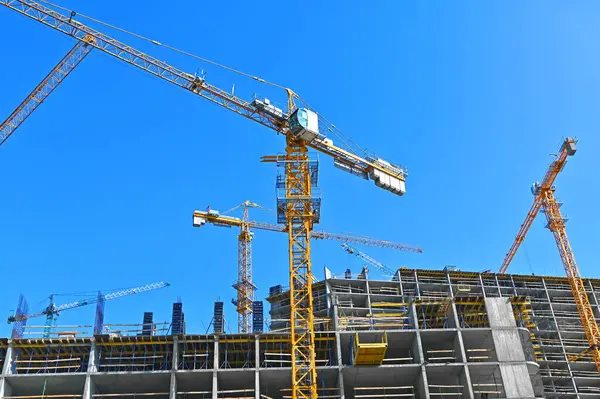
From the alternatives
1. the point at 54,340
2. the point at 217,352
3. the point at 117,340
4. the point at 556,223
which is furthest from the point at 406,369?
the point at 556,223

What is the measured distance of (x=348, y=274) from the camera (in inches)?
2552

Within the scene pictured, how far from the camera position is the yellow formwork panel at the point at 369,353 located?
41.0 m

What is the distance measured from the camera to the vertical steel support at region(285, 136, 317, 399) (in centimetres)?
4050

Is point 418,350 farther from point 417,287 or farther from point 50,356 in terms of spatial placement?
point 50,356

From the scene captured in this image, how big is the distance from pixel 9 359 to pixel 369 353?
25023 mm

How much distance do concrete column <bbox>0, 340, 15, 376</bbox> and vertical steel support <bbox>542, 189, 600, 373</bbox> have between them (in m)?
51.4

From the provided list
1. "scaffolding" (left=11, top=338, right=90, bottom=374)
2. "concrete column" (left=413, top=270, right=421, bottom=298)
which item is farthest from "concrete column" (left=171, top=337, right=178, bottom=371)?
"concrete column" (left=413, top=270, right=421, bottom=298)

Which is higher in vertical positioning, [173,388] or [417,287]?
[417,287]

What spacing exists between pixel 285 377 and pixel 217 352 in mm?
5154

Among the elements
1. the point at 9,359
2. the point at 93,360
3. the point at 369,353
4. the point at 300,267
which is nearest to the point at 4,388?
the point at 9,359

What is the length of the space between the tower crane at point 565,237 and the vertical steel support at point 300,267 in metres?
31.8

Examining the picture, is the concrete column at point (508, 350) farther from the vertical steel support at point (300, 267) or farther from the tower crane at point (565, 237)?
the tower crane at point (565, 237)

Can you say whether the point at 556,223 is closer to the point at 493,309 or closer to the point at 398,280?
the point at 398,280

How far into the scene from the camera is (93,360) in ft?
137
